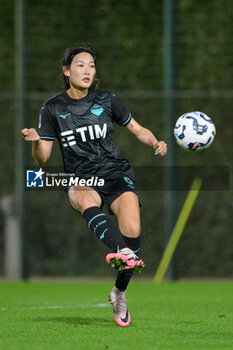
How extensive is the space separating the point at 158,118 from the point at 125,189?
671 centimetres

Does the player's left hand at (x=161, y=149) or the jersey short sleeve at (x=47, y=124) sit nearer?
the player's left hand at (x=161, y=149)

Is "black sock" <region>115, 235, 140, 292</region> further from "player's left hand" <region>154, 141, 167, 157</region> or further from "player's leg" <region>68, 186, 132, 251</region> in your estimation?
"player's left hand" <region>154, 141, 167, 157</region>

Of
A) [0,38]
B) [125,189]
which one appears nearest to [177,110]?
[0,38]

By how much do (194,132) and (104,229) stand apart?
121 cm

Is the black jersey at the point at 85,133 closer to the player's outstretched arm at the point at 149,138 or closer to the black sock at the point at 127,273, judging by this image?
the player's outstretched arm at the point at 149,138

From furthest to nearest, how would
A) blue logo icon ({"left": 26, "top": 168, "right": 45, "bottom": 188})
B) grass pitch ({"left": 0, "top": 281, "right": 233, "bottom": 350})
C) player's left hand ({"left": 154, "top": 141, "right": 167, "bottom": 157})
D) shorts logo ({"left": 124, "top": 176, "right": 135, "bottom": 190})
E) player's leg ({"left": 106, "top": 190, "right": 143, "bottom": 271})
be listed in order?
blue logo icon ({"left": 26, "top": 168, "right": 45, "bottom": 188}), shorts logo ({"left": 124, "top": 176, "right": 135, "bottom": 190}), player's leg ({"left": 106, "top": 190, "right": 143, "bottom": 271}), player's left hand ({"left": 154, "top": 141, "right": 167, "bottom": 157}), grass pitch ({"left": 0, "top": 281, "right": 233, "bottom": 350})

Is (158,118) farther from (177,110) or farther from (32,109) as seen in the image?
(32,109)

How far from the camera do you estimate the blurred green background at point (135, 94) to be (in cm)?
1367

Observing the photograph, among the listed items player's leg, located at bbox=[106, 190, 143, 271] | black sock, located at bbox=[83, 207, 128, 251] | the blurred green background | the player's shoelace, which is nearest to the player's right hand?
black sock, located at bbox=[83, 207, 128, 251]

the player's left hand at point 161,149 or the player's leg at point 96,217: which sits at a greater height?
the player's left hand at point 161,149

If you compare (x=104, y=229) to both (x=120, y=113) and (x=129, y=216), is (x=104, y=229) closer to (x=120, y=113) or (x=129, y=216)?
(x=129, y=216)

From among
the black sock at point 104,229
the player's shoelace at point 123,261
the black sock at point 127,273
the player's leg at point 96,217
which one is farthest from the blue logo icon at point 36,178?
the player's shoelace at point 123,261

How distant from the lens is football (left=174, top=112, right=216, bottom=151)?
7578 mm

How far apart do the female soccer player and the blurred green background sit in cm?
575
